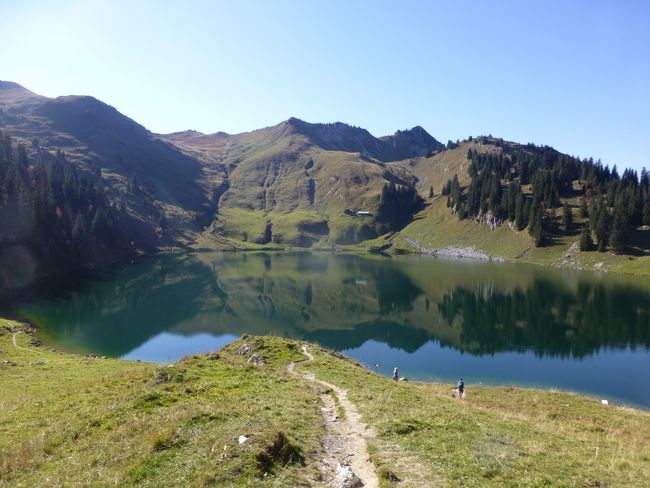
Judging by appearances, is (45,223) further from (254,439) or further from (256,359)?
(254,439)

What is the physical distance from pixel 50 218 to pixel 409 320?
5086 inches

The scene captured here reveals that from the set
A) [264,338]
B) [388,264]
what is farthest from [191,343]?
[388,264]

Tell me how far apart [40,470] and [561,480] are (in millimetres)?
18476

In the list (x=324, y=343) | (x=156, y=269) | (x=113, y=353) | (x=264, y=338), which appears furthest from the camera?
(x=156, y=269)

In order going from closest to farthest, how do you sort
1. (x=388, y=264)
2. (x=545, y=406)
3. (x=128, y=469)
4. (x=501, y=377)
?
(x=128, y=469) < (x=545, y=406) < (x=501, y=377) < (x=388, y=264)

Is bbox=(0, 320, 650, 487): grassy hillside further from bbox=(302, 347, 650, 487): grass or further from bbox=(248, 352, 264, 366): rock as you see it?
bbox=(248, 352, 264, 366): rock

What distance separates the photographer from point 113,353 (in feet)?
220

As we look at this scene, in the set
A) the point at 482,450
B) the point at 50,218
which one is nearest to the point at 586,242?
the point at 482,450

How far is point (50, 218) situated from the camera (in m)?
146

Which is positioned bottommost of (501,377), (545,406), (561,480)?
(501,377)

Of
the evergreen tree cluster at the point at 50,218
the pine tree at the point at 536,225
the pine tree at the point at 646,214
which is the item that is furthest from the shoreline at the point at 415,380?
the pine tree at the point at 646,214

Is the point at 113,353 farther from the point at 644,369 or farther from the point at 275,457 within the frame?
the point at 644,369

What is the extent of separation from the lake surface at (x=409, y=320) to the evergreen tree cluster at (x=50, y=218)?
20.2 metres

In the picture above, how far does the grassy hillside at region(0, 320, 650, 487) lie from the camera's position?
14.0 meters
